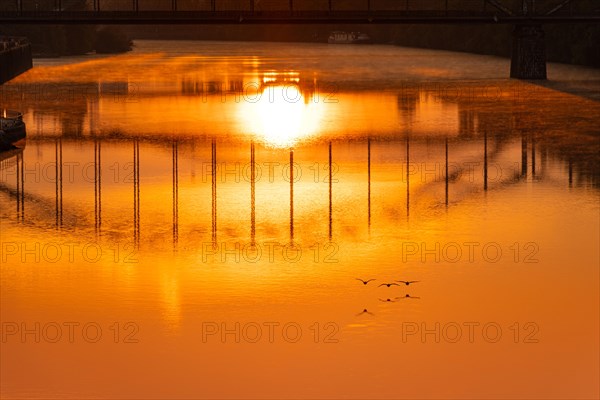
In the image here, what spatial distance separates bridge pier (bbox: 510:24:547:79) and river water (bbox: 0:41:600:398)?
43.5m

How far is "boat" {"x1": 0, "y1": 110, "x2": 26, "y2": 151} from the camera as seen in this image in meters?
54.8

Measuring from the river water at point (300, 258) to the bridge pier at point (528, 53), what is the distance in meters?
43.5

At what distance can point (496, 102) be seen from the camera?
81.1m

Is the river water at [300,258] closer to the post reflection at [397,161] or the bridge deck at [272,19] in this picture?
the post reflection at [397,161]

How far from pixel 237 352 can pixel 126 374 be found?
6.36 ft

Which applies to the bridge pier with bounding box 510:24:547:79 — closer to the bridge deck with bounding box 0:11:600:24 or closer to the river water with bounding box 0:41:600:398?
the bridge deck with bounding box 0:11:600:24

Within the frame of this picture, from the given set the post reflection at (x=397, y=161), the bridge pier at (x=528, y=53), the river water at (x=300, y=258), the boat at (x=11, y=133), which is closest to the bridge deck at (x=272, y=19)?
the bridge pier at (x=528, y=53)

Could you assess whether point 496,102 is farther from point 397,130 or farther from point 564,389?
point 564,389

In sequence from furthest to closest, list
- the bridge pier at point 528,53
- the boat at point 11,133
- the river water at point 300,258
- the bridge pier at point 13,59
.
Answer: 1. the bridge pier at point 528,53
2. the bridge pier at point 13,59
3. the boat at point 11,133
4. the river water at point 300,258

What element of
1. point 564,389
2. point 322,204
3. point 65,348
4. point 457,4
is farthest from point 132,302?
point 457,4

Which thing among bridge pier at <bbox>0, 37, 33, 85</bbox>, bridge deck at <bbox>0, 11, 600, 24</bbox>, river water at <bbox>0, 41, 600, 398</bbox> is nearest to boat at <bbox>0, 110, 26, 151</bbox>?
river water at <bbox>0, 41, 600, 398</bbox>

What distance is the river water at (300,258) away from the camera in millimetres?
22016

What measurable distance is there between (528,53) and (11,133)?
6211cm

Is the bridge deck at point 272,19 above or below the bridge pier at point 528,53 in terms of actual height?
above
